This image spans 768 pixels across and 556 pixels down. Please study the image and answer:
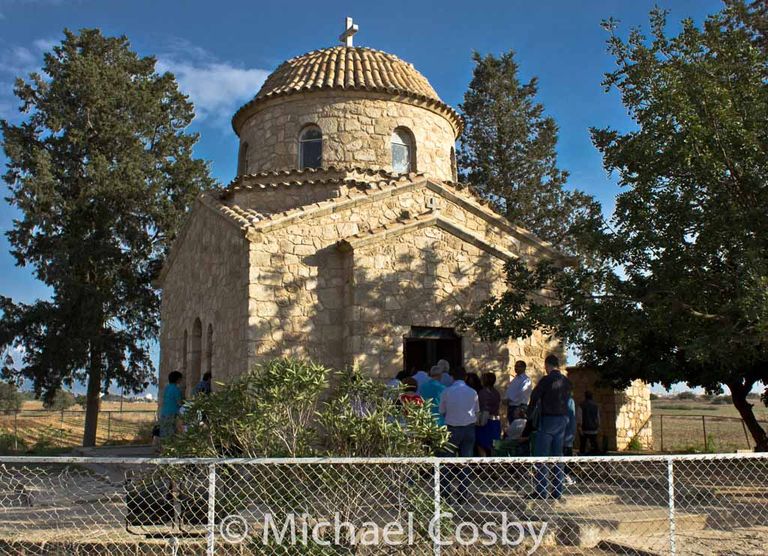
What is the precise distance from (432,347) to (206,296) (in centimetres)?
469

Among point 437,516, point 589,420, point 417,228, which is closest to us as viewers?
point 437,516

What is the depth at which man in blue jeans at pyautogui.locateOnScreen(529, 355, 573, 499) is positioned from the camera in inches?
320

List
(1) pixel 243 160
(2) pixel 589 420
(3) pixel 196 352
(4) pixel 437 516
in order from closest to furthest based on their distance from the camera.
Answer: (4) pixel 437 516
(2) pixel 589 420
(3) pixel 196 352
(1) pixel 243 160

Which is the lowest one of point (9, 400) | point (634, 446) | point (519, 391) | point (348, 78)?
point (9, 400)

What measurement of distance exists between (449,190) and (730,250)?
5.94m

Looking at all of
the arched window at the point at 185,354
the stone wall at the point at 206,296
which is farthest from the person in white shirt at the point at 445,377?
the arched window at the point at 185,354

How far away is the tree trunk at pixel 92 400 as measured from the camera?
866 inches

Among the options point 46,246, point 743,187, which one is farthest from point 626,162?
point 46,246

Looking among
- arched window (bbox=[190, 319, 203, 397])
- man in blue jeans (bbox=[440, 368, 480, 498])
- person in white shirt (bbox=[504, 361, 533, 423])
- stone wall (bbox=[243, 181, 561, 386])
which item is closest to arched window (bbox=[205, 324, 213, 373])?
arched window (bbox=[190, 319, 203, 397])

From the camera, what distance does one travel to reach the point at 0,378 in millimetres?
22953

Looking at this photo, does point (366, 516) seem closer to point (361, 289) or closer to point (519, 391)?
point (519, 391)

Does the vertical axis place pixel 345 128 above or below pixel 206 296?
above

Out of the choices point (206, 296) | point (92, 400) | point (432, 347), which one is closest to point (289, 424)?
point (432, 347)

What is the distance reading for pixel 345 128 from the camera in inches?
597
